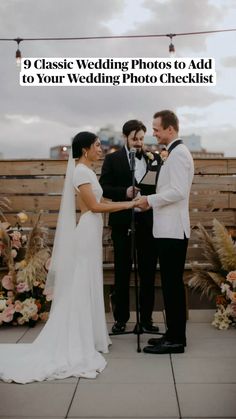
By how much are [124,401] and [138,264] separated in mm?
1704

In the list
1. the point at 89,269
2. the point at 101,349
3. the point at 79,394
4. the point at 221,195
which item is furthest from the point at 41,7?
the point at 79,394

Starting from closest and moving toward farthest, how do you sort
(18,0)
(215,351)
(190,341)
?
(215,351) < (190,341) < (18,0)

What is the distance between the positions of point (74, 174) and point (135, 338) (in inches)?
59.4

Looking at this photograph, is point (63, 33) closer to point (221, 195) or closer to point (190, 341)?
point (221, 195)

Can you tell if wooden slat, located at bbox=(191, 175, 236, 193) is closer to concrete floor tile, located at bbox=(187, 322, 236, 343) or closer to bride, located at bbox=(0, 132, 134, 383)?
concrete floor tile, located at bbox=(187, 322, 236, 343)

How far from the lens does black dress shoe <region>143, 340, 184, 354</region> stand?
407cm

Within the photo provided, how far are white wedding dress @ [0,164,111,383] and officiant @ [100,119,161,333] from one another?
1.30 feet

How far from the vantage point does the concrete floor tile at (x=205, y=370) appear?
3.48 m

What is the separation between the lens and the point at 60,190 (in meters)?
6.15

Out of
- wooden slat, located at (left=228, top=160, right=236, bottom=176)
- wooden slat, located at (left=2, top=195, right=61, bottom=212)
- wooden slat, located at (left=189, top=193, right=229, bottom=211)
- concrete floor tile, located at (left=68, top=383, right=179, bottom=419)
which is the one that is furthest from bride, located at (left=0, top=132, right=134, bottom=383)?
wooden slat, located at (left=228, top=160, right=236, bottom=176)

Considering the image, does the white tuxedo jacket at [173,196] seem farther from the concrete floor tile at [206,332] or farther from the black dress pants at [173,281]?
the concrete floor tile at [206,332]

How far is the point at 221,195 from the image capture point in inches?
243

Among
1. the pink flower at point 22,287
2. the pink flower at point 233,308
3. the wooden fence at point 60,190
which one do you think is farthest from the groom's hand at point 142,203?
the wooden fence at point 60,190

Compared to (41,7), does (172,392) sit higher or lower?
lower
